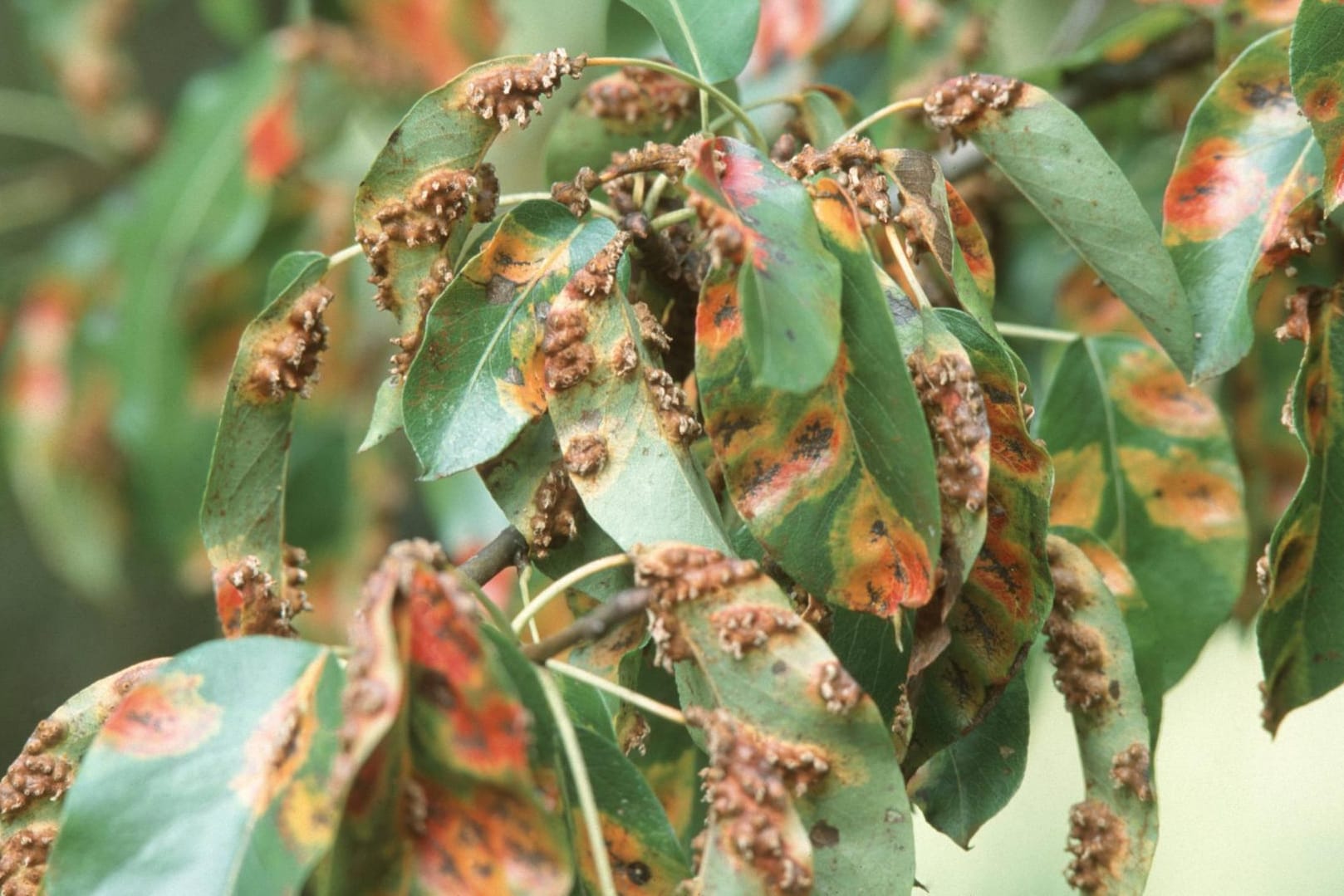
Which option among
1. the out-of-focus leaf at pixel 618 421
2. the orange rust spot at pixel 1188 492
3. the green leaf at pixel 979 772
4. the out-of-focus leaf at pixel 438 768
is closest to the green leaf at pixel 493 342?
the out-of-focus leaf at pixel 618 421

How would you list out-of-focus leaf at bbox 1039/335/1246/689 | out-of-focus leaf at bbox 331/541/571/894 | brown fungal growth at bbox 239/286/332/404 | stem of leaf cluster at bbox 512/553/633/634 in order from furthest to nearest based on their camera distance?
out-of-focus leaf at bbox 1039/335/1246/689 → brown fungal growth at bbox 239/286/332/404 → stem of leaf cluster at bbox 512/553/633/634 → out-of-focus leaf at bbox 331/541/571/894

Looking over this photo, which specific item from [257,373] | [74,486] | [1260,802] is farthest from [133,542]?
[1260,802]

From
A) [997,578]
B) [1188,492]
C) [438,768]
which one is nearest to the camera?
[438,768]

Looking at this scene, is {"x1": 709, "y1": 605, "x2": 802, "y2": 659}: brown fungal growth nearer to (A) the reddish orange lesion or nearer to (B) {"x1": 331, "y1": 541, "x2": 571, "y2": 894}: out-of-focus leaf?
(B) {"x1": 331, "y1": 541, "x2": 571, "y2": 894}: out-of-focus leaf

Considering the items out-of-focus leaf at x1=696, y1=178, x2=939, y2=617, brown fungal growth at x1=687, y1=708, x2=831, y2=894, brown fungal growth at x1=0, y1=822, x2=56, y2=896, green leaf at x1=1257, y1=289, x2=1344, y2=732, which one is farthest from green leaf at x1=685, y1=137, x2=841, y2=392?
brown fungal growth at x1=0, y1=822, x2=56, y2=896

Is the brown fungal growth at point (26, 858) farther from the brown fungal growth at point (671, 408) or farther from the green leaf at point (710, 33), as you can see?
the green leaf at point (710, 33)

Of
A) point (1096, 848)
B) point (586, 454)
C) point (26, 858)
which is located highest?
point (586, 454)

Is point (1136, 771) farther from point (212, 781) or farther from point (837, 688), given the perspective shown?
point (212, 781)

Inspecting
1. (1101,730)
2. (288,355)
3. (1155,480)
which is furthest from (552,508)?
(1155,480)
